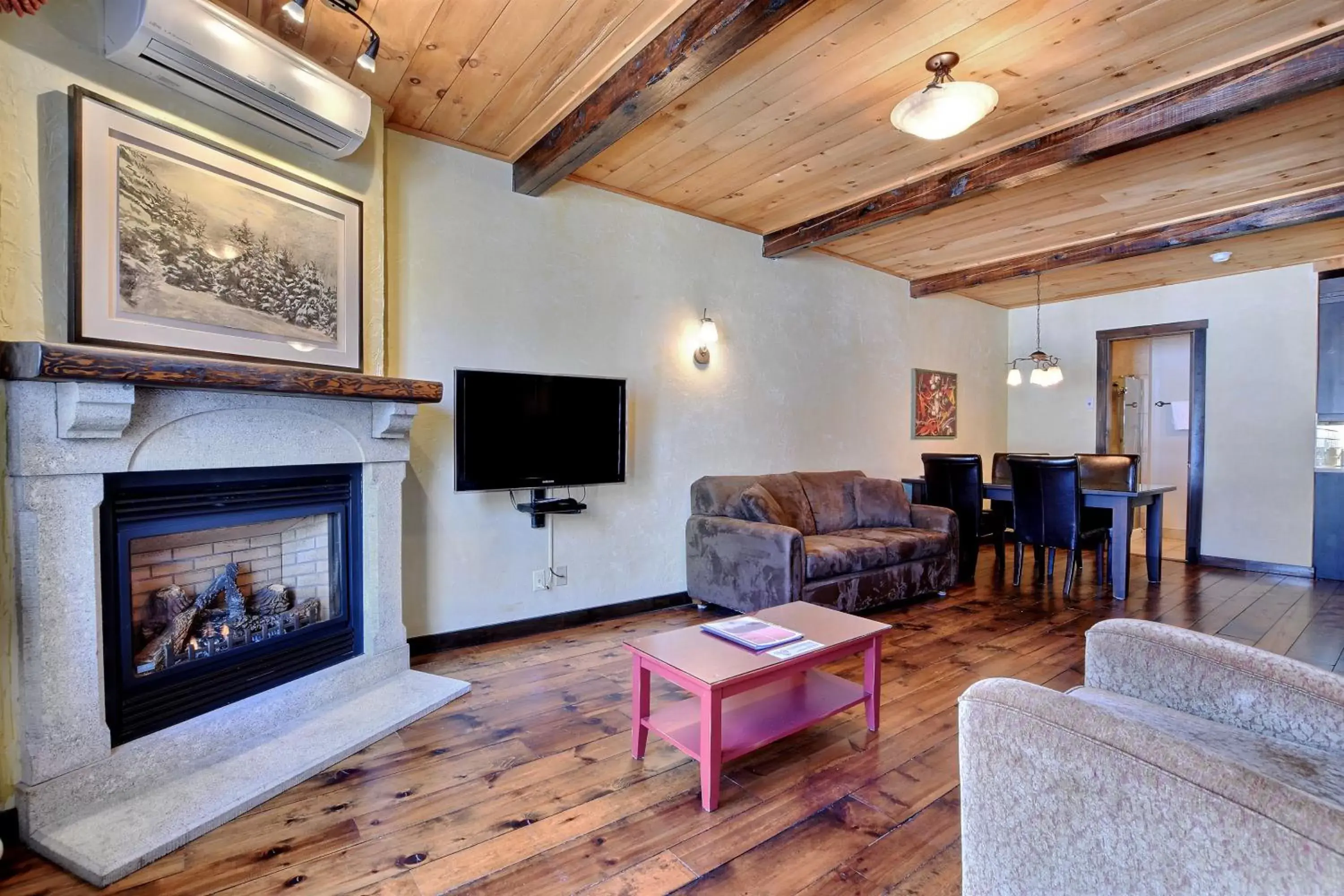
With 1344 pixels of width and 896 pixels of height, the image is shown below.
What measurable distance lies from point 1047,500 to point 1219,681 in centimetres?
347

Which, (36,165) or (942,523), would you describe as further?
(942,523)

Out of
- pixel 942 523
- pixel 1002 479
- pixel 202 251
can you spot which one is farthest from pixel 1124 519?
pixel 202 251

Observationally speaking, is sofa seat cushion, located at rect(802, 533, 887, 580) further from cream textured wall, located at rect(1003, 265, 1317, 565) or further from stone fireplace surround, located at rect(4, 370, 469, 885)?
cream textured wall, located at rect(1003, 265, 1317, 565)

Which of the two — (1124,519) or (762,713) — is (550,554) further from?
(1124,519)

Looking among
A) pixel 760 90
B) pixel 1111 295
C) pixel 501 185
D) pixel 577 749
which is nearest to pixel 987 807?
pixel 577 749

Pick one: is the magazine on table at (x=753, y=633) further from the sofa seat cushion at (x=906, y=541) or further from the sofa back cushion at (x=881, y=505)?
the sofa back cushion at (x=881, y=505)

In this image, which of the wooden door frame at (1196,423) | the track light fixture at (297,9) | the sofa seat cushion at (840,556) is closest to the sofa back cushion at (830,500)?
the sofa seat cushion at (840,556)

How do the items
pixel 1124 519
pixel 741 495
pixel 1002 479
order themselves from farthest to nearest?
pixel 1002 479 < pixel 1124 519 < pixel 741 495

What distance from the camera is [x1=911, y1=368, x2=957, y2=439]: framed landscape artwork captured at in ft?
19.2

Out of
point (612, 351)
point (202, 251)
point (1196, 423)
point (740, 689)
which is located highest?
point (202, 251)

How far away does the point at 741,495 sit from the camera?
155 inches

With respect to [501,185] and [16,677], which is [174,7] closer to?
[501,185]

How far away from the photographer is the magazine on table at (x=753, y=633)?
217cm

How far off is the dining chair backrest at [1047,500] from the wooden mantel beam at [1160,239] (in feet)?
5.16
